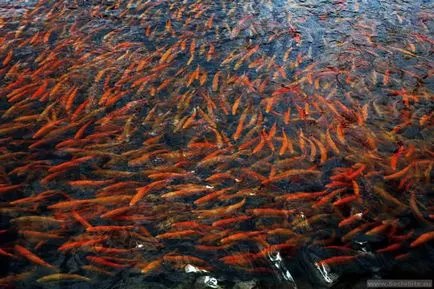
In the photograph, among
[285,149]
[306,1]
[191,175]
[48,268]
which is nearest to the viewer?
[48,268]

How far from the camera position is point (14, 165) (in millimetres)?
6027

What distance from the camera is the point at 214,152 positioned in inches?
248

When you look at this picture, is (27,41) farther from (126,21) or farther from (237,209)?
(237,209)

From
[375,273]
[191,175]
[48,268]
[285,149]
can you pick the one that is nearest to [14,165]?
[48,268]

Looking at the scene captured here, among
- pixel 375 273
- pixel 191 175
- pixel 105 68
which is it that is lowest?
pixel 375 273

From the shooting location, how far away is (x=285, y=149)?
6.38m

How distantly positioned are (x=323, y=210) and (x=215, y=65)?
4361 mm

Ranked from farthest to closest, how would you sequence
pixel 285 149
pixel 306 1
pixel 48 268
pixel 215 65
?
pixel 306 1 < pixel 215 65 < pixel 285 149 < pixel 48 268

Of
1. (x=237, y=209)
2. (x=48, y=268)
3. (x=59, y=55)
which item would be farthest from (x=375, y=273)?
(x=59, y=55)

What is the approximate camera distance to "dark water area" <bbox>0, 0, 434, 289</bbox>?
4.86 meters

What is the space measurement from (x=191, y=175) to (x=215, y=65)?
11.3 ft

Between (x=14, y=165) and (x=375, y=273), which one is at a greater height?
(x=14, y=165)

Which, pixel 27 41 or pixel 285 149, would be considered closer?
pixel 285 149

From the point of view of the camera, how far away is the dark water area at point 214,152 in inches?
191
